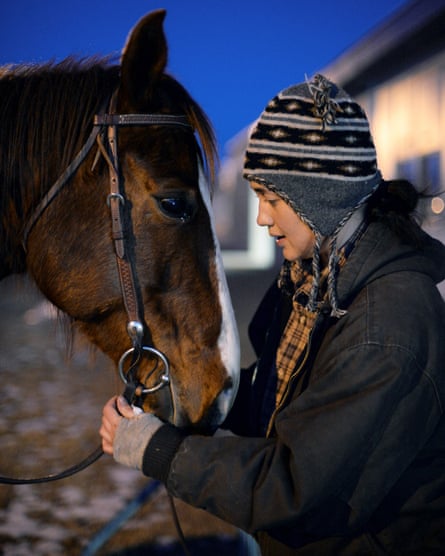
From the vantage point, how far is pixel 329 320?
4.39 feet

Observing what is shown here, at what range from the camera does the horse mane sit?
5.54ft

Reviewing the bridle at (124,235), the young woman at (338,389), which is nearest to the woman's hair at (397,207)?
the young woman at (338,389)

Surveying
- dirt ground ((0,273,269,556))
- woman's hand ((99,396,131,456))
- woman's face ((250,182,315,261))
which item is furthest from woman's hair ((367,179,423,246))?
dirt ground ((0,273,269,556))

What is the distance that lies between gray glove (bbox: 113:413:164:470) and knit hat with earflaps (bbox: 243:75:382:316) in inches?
19.4

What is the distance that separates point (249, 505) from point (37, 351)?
701 cm

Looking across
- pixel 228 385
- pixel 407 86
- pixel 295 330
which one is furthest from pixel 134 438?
pixel 407 86

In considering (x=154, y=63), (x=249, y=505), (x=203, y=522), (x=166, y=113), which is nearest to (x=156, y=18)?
(x=154, y=63)

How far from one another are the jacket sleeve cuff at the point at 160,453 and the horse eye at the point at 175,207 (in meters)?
0.66

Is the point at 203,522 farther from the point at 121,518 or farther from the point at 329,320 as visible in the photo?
the point at 329,320

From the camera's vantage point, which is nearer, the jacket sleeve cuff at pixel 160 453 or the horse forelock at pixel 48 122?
the jacket sleeve cuff at pixel 160 453

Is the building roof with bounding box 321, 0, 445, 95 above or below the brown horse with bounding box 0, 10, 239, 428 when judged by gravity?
above

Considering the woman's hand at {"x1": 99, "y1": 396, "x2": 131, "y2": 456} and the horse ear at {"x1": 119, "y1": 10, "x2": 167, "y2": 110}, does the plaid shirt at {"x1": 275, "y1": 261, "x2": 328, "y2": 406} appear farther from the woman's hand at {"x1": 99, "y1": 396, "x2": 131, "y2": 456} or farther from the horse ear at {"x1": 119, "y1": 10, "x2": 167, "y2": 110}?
the horse ear at {"x1": 119, "y1": 10, "x2": 167, "y2": 110}

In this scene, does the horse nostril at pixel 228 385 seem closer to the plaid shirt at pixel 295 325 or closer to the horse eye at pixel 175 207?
the plaid shirt at pixel 295 325

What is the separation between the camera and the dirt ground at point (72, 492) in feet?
8.70
